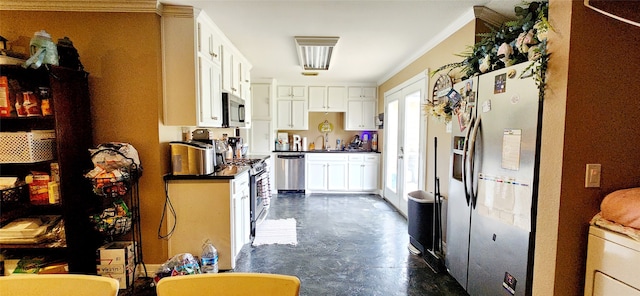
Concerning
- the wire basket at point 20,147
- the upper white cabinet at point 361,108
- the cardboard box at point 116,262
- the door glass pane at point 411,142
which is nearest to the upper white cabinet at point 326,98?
the upper white cabinet at point 361,108

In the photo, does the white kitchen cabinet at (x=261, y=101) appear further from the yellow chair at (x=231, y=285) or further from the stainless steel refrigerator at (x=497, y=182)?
the yellow chair at (x=231, y=285)

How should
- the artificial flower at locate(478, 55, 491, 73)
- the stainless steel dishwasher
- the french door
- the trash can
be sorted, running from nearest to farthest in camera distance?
the artificial flower at locate(478, 55, 491, 73) → the trash can → the french door → the stainless steel dishwasher

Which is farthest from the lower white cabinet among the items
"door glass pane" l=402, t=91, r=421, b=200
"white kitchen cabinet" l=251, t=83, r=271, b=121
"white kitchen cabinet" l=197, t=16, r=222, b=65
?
"white kitchen cabinet" l=197, t=16, r=222, b=65

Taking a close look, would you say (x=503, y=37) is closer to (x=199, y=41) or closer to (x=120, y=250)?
(x=199, y=41)

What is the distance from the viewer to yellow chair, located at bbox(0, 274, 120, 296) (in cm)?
97

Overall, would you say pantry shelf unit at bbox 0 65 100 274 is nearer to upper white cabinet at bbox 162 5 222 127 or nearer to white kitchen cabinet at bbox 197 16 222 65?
upper white cabinet at bbox 162 5 222 127

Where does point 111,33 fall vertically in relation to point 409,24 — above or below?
below

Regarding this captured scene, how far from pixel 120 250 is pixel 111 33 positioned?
70.3 inches

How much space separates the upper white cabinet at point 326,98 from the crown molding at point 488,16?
3423 mm

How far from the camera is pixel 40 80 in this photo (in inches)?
85.3

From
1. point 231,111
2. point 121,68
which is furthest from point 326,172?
point 121,68

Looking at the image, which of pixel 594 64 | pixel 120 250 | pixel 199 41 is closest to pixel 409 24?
pixel 594 64

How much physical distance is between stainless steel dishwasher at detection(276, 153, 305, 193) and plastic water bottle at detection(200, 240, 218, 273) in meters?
3.08

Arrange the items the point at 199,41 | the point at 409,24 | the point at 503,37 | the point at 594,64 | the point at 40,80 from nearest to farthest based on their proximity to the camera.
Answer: the point at 594,64 → the point at 503,37 → the point at 40,80 → the point at 199,41 → the point at 409,24
